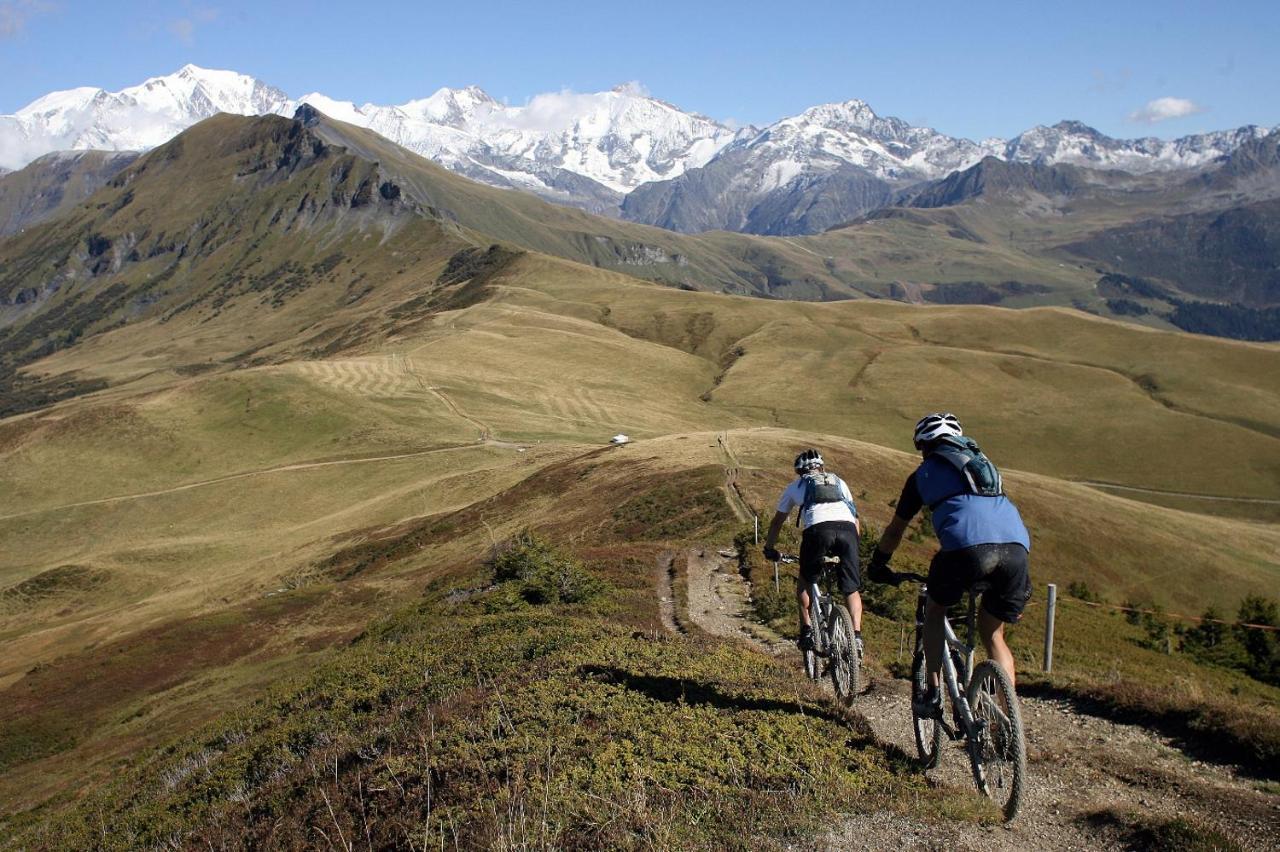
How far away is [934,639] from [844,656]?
3130mm

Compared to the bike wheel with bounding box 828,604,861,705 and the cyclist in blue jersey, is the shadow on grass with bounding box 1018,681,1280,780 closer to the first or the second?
the bike wheel with bounding box 828,604,861,705

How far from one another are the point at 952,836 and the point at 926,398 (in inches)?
6470

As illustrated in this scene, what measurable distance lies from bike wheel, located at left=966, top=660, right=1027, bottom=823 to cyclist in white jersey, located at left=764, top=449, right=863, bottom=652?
3384 millimetres

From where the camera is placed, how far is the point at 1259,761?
11.0 meters

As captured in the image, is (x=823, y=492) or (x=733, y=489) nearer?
(x=823, y=492)

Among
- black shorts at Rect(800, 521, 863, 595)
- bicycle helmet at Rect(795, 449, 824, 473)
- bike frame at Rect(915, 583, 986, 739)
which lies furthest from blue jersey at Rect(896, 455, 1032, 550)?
bicycle helmet at Rect(795, 449, 824, 473)

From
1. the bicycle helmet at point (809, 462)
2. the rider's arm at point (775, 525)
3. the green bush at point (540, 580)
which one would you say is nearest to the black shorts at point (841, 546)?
the rider's arm at point (775, 525)

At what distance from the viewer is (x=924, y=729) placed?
37.4 ft

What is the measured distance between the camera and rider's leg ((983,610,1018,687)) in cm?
970

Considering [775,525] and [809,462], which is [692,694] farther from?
[809,462]

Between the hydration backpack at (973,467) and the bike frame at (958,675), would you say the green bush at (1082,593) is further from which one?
the hydration backpack at (973,467)

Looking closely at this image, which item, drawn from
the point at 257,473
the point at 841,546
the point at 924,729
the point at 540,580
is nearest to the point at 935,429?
the point at 841,546

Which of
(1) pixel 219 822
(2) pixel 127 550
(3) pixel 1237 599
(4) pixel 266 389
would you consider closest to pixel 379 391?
(4) pixel 266 389

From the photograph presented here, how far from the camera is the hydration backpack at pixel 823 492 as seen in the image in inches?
548
